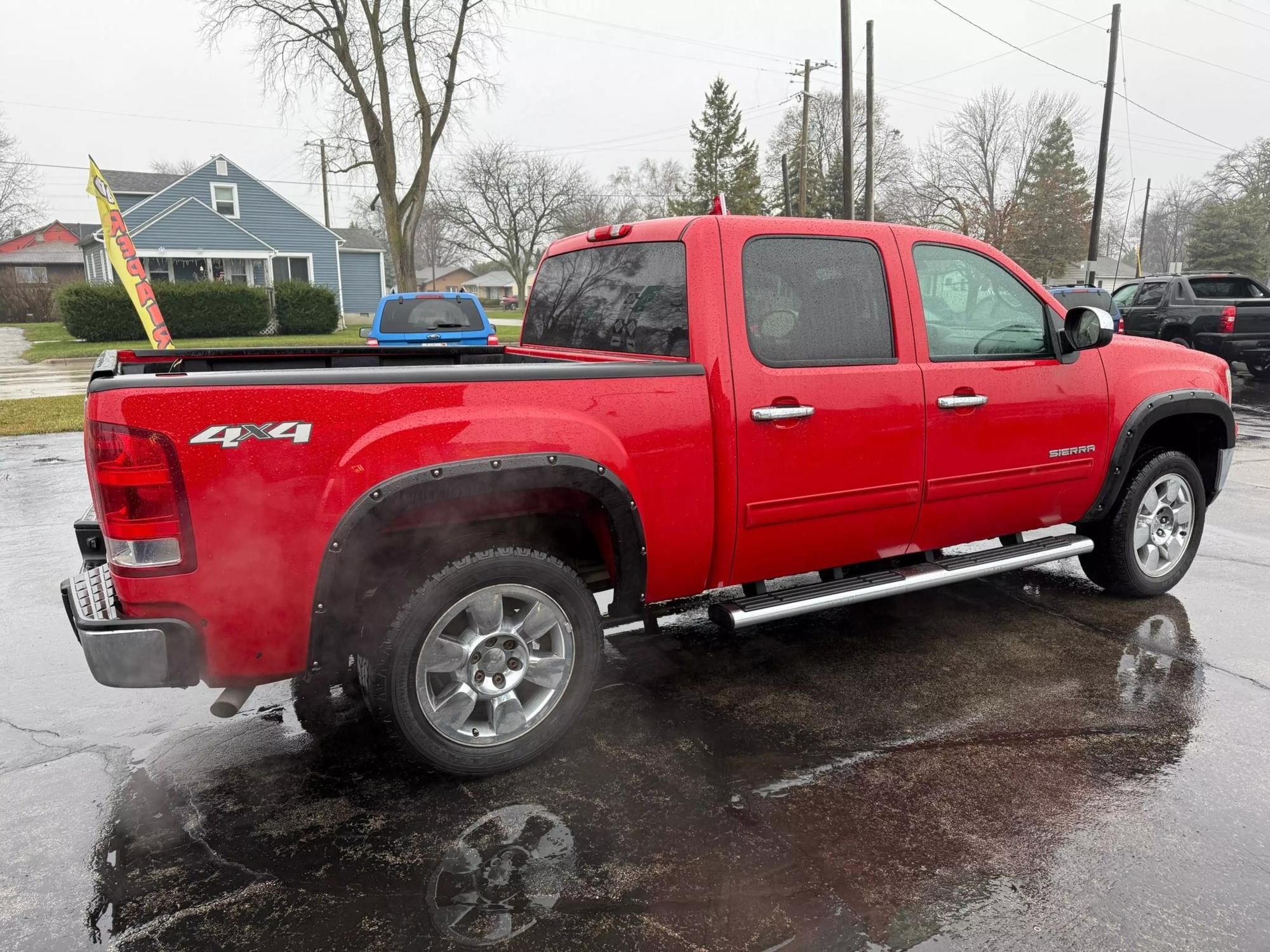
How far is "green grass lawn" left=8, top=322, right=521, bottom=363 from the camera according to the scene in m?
24.7

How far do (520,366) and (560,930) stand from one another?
1.74 m

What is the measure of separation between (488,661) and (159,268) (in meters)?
39.4

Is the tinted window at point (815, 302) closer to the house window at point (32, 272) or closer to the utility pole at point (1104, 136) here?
the utility pole at point (1104, 136)

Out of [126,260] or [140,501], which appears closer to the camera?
[140,501]

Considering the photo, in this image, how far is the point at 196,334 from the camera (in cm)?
3203

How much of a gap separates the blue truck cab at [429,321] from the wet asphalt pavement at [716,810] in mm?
7128

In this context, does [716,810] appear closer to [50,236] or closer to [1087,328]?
[1087,328]

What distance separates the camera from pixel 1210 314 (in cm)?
1523

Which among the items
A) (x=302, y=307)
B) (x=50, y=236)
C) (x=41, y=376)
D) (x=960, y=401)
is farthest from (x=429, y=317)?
(x=50, y=236)

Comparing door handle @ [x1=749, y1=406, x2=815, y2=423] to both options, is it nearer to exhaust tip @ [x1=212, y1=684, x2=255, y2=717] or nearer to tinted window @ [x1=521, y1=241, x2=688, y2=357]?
tinted window @ [x1=521, y1=241, x2=688, y2=357]

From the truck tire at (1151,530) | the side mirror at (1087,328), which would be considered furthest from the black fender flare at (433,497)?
the truck tire at (1151,530)

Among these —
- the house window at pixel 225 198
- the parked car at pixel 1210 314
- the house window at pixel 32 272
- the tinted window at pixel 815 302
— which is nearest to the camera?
the tinted window at pixel 815 302

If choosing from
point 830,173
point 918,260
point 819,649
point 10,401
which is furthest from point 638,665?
point 830,173

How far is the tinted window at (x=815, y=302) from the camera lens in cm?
354
